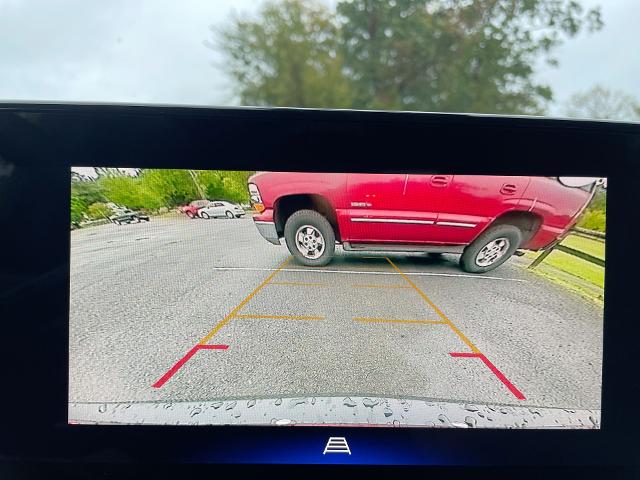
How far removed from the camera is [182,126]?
3.68ft

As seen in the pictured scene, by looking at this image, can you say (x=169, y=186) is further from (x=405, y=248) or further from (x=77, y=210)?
(x=405, y=248)

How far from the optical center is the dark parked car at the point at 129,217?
121 cm

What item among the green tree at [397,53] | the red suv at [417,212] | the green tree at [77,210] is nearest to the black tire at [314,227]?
the red suv at [417,212]

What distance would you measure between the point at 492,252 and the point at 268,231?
57 centimetres

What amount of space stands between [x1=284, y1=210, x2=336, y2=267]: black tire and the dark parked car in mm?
355

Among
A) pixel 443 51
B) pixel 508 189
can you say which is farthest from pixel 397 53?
pixel 508 189

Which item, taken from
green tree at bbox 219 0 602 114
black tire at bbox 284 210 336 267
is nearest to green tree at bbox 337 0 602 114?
green tree at bbox 219 0 602 114

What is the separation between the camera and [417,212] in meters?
1.22

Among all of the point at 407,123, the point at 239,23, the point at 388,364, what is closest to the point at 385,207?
the point at 407,123

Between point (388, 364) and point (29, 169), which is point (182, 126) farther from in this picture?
point (388, 364)

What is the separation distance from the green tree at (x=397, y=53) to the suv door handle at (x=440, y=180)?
4489mm

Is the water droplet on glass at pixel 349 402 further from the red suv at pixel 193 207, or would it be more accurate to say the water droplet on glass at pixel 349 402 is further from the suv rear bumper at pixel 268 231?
the red suv at pixel 193 207

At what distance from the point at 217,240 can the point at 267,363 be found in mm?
319

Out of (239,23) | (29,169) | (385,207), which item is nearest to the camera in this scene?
(29,169)
